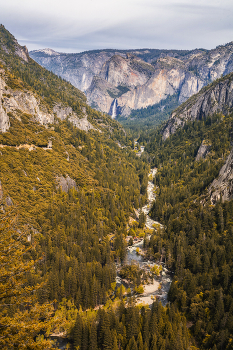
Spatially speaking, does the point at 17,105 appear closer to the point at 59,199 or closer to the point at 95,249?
the point at 59,199

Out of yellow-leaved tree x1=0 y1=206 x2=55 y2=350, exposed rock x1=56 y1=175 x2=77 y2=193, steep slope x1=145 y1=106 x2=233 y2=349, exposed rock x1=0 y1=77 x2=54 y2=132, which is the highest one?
exposed rock x1=0 y1=77 x2=54 y2=132

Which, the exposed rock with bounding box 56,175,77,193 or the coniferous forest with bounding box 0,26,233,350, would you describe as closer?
the coniferous forest with bounding box 0,26,233,350

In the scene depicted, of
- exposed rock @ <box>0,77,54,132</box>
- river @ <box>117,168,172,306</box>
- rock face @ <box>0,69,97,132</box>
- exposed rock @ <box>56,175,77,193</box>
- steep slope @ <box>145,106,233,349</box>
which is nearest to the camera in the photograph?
steep slope @ <box>145,106,233,349</box>

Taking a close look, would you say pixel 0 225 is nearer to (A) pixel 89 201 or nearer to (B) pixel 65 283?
(B) pixel 65 283

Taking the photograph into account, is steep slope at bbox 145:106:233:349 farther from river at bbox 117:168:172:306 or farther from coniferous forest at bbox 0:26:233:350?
river at bbox 117:168:172:306

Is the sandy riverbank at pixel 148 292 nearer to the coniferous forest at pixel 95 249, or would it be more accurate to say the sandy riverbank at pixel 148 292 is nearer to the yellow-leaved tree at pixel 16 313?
the coniferous forest at pixel 95 249

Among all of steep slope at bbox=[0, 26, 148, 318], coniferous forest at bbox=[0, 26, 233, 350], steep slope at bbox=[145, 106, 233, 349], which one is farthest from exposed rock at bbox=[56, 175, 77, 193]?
steep slope at bbox=[145, 106, 233, 349]

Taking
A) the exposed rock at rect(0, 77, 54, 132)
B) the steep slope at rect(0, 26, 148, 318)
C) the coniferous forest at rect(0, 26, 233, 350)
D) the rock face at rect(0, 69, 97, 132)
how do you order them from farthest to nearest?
the rock face at rect(0, 69, 97, 132), the exposed rock at rect(0, 77, 54, 132), the steep slope at rect(0, 26, 148, 318), the coniferous forest at rect(0, 26, 233, 350)
